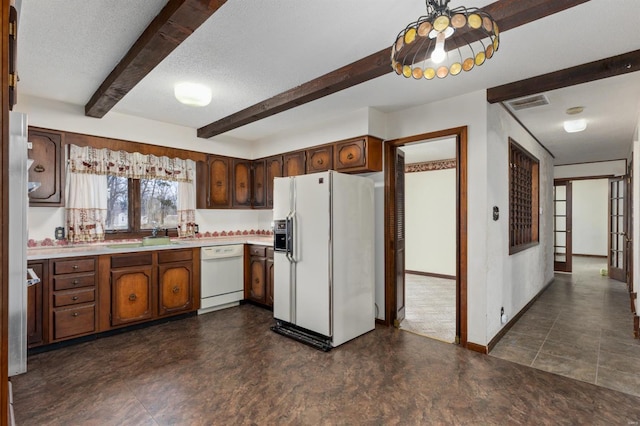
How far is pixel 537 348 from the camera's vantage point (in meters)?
3.08

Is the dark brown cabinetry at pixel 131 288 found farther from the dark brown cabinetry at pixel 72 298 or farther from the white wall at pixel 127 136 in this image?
the white wall at pixel 127 136

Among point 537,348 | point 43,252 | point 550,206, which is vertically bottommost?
point 537,348

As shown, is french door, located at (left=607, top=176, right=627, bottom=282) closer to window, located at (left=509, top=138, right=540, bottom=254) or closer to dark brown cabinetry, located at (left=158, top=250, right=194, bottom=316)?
window, located at (left=509, top=138, right=540, bottom=254)

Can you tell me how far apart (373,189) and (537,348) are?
2222mm

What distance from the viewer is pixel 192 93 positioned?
9.32 ft

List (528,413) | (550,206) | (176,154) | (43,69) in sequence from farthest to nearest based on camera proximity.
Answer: (550,206) → (176,154) → (43,69) → (528,413)

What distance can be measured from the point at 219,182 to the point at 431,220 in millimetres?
4144

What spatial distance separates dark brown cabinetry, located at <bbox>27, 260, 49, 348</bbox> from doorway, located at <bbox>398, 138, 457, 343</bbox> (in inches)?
171

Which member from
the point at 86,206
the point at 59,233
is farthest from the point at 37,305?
the point at 86,206

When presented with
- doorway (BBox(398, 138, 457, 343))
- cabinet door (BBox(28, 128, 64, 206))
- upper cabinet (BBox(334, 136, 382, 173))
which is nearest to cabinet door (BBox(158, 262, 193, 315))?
cabinet door (BBox(28, 128, 64, 206))

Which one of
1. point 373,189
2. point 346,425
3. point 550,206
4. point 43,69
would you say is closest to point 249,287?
point 373,189

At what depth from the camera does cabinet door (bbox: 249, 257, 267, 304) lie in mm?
4316

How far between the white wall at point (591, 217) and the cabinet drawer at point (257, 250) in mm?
9313

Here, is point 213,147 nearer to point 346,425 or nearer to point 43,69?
point 43,69
